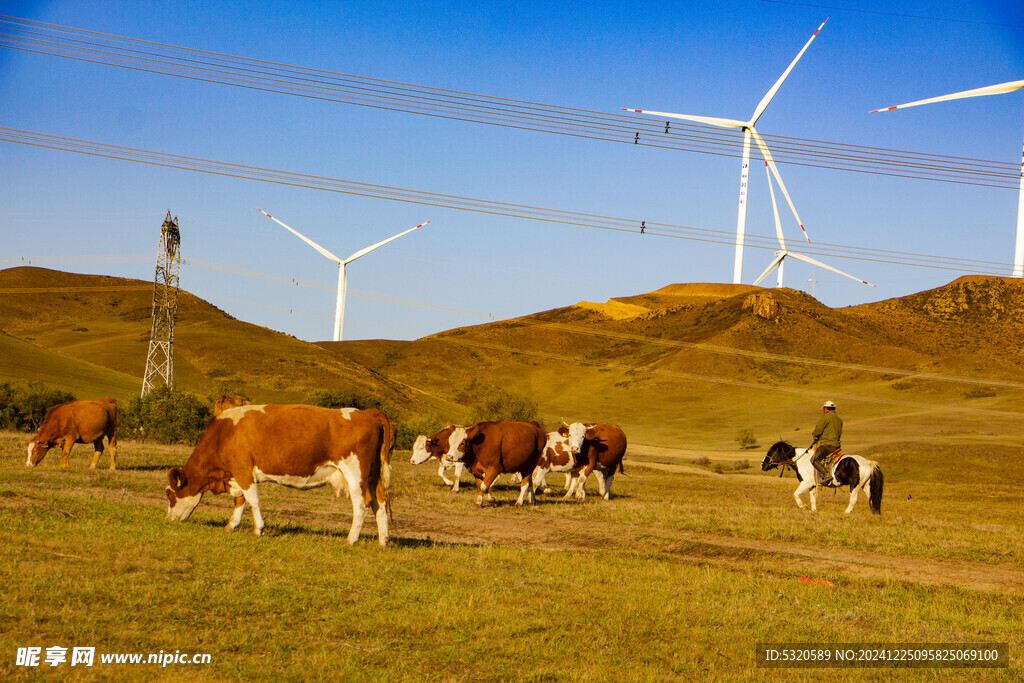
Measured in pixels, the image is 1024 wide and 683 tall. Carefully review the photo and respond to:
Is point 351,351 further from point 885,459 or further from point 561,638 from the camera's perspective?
point 561,638

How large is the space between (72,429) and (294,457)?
12476 millimetres

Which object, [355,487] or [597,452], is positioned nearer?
[355,487]

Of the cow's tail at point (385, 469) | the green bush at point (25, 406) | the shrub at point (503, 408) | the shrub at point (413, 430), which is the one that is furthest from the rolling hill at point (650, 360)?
the cow's tail at point (385, 469)

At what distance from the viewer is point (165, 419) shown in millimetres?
44875

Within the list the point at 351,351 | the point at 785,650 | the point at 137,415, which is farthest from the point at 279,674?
the point at 351,351

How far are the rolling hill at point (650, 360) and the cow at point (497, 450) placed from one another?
5139cm

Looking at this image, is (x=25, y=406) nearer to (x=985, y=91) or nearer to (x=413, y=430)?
(x=413, y=430)

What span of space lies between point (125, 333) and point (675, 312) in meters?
110

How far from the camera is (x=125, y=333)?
124500 mm

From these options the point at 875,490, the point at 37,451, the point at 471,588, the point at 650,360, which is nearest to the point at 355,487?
the point at 471,588

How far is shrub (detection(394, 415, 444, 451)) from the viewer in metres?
53.3

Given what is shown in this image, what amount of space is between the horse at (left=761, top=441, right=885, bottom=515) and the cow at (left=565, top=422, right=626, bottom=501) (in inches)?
175

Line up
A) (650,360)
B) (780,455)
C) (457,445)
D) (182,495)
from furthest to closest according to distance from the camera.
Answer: (650,360)
(780,455)
(457,445)
(182,495)

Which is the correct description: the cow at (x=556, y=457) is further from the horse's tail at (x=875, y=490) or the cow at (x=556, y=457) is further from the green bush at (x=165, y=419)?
the green bush at (x=165, y=419)
